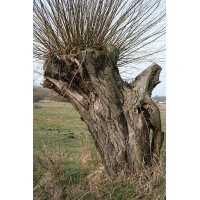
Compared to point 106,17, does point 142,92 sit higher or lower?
lower

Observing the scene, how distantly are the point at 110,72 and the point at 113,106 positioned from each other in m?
0.22

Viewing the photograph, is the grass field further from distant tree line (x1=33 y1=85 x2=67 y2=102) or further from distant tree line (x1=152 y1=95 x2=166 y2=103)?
distant tree line (x1=152 y1=95 x2=166 y2=103)

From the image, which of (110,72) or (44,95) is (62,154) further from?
(110,72)

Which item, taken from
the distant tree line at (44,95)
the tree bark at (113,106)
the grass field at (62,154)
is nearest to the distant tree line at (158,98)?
the tree bark at (113,106)

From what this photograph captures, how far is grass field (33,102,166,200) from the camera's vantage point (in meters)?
3.14

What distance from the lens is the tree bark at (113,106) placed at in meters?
3.05

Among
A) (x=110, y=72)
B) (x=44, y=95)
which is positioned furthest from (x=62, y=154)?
(x=110, y=72)

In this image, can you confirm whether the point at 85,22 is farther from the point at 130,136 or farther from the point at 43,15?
the point at 130,136

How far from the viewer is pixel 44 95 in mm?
3254

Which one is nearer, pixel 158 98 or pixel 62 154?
pixel 158 98

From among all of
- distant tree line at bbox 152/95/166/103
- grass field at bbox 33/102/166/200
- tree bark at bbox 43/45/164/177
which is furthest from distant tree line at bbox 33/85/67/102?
distant tree line at bbox 152/95/166/103

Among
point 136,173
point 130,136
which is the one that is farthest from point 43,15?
point 136,173
